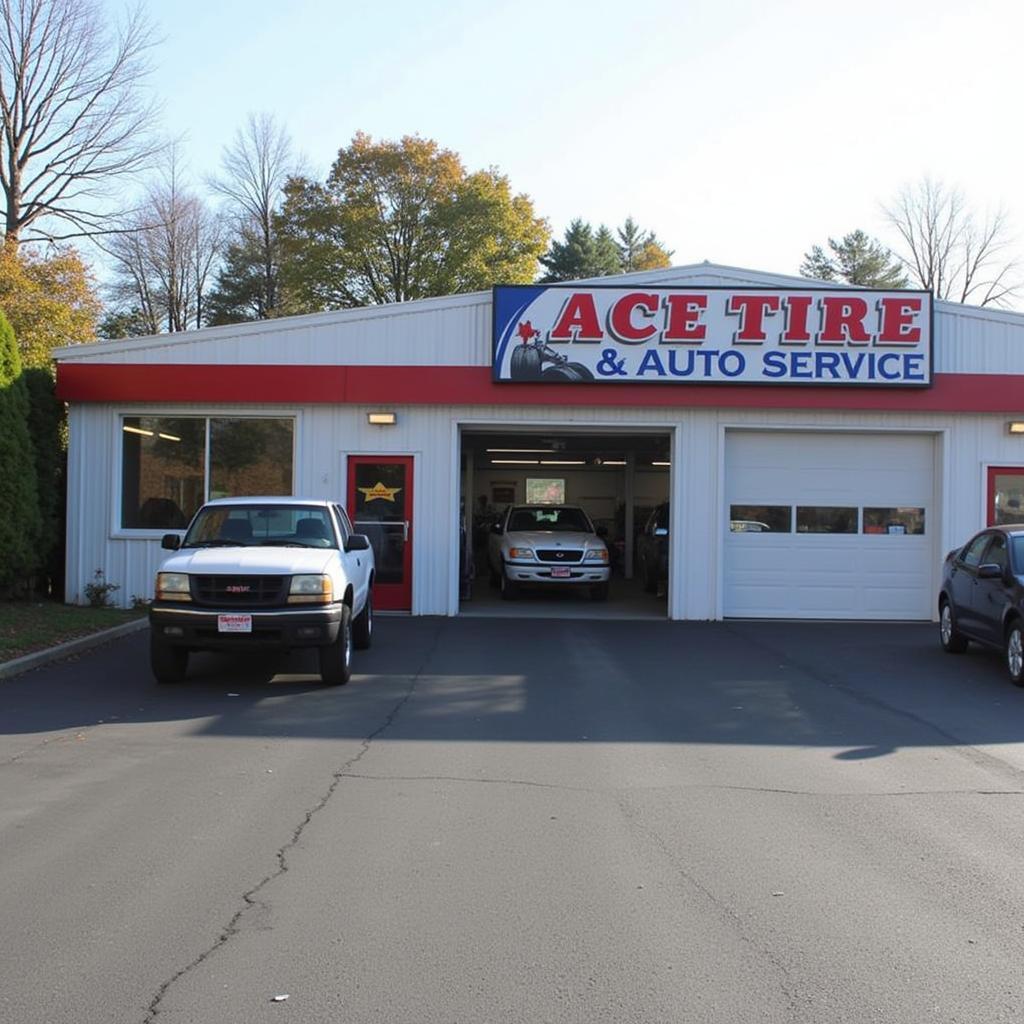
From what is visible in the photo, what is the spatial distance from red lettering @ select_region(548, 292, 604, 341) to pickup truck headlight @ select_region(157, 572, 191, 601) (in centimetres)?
787

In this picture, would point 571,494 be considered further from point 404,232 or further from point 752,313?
point 404,232

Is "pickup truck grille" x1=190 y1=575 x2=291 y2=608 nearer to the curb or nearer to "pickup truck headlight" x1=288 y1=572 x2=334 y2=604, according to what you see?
"pickup truck headlight" x1=288 y1=572 x2=334 y2=604

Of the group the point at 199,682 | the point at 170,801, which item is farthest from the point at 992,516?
the point at 170,801

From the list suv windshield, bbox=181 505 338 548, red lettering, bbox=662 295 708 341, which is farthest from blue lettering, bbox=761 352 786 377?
suv windshield, bbox=181 505 338 548

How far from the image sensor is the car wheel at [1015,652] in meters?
10.5

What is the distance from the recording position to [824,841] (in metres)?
5.61

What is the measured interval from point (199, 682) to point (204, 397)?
6824 millimetres

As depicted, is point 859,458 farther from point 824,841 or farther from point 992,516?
point 824,841

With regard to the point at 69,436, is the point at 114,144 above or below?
above

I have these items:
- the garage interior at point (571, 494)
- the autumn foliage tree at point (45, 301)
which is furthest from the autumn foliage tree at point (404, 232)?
the autumn foliage tree at point (45, 301)

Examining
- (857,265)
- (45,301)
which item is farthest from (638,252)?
(45,301)

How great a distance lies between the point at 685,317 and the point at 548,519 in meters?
5.29

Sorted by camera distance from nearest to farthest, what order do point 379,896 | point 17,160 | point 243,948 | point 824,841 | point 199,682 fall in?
point 243,948
point 379,896
point 824,841
point 199,682
point 17,160

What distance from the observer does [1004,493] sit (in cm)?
1636
